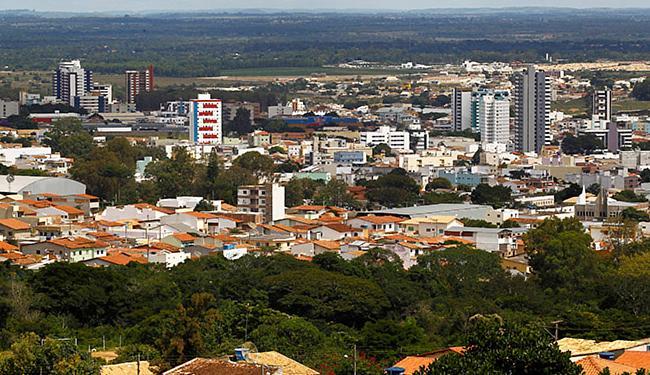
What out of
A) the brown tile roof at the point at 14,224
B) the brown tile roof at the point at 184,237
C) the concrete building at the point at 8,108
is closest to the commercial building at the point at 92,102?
the concrete building at the point at 8,108

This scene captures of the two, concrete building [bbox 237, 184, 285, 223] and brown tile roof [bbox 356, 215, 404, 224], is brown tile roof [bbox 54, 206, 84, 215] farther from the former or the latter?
brown tile roof [bbox 356, 215, 404, 224]

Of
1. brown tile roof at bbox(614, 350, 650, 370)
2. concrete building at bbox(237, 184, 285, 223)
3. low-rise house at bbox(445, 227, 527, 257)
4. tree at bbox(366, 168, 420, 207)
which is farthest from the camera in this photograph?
tree at bbox(366, 168, 420, 207)

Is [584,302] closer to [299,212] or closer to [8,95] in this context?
[299,212]

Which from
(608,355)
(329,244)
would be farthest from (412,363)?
(329,244)

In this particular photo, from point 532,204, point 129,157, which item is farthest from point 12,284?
point 129,157

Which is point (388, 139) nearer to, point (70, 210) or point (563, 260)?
point (70, 210)

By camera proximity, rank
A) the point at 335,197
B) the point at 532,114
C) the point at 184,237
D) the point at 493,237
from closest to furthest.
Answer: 1. the point at 184,237
2. the point at 493,237
3. the point at 335,197
4. the point at 532,114

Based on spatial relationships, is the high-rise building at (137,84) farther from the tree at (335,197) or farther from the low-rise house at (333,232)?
the low-rise house at (333,232)

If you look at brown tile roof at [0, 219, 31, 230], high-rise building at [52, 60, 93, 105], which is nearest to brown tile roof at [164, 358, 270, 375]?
brown tile roof at [0, 219, 31, 230]
